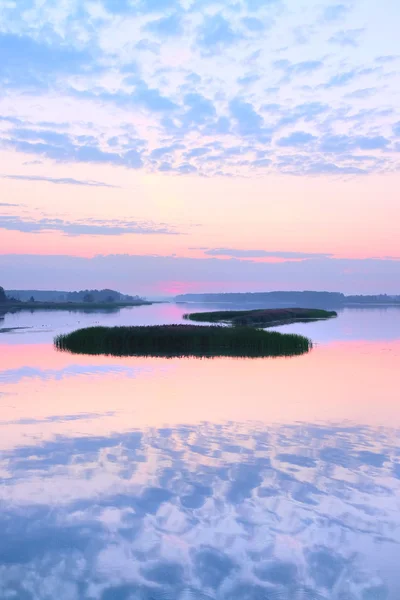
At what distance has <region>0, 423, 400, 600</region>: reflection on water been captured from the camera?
27.0 feet

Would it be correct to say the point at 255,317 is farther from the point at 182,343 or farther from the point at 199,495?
the point at 199,495

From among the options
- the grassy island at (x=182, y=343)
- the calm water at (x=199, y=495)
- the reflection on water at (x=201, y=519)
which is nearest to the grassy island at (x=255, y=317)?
the grassy island at (x=182, y=343)

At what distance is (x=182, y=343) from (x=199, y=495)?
30391 mm

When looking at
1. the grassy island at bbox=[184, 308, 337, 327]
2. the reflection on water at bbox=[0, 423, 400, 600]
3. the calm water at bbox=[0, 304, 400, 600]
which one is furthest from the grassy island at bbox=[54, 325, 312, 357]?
the grassy island at bbox=[184, 308, 337, 327]

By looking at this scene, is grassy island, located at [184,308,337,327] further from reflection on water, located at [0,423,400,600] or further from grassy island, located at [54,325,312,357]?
reflection on water, located at [0,423,400,600]

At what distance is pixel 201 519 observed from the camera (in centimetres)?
1012

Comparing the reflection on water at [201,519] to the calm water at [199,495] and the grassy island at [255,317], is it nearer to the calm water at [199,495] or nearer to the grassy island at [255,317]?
the calm water at [199,495]

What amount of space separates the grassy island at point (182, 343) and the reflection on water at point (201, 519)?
24.5 metres

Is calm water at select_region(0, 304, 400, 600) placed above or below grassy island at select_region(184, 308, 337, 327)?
below

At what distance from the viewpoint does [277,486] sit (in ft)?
38.9

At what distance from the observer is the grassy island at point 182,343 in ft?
131

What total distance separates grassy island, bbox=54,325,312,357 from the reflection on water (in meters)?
24.5

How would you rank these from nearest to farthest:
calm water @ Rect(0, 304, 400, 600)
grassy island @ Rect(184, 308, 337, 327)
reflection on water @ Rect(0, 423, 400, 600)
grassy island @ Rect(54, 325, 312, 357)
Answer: reflection on water @ Rect(0, 423, 400, 600), calm water @ Rect(0, 304, 400, 600), grassy island @ Rect(54, 325, 312, 357), grassy island @ Rect(184, 308, 337, 327)

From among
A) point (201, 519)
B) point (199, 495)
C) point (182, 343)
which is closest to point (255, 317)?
point (182, 343)
